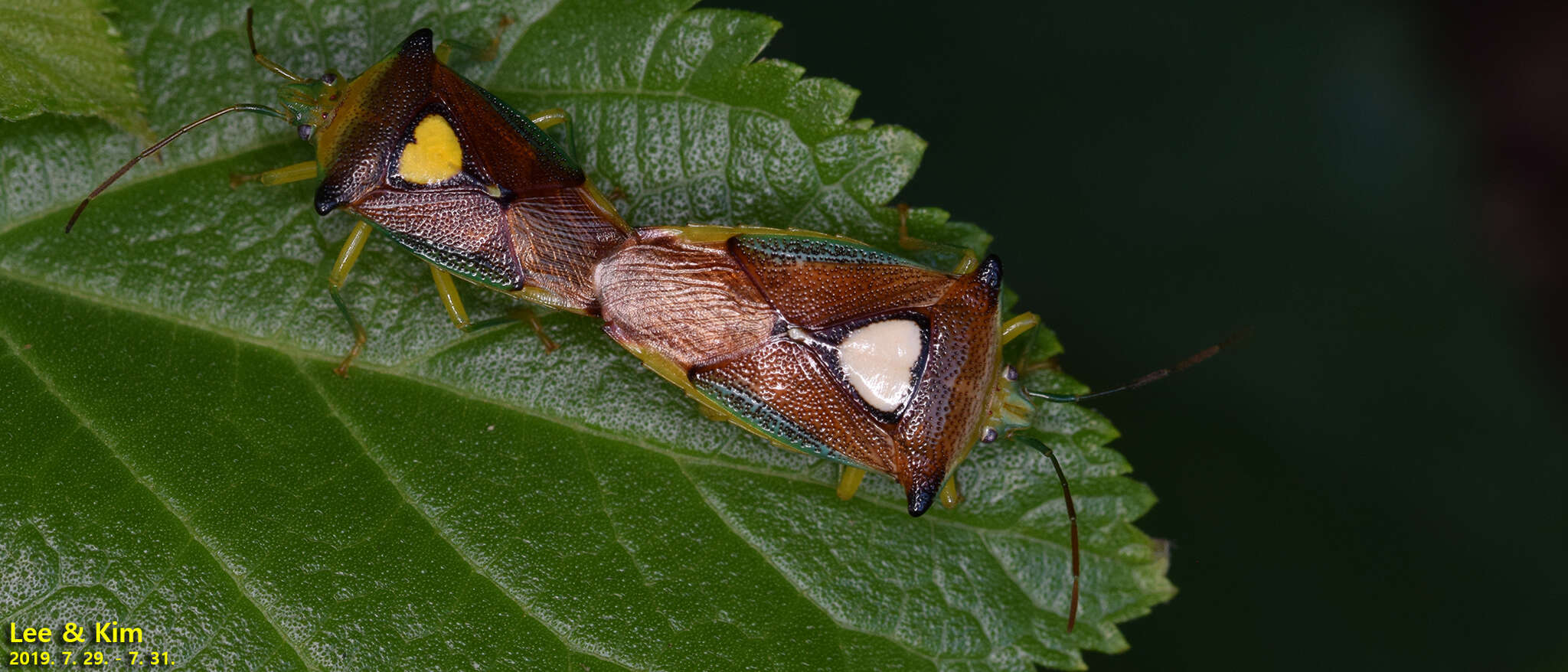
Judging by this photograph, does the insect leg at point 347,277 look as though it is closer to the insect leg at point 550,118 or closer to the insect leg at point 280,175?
the insect leg at point 280,175

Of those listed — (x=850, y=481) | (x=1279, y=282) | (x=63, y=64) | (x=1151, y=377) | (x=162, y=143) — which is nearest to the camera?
(x=63, y=64)

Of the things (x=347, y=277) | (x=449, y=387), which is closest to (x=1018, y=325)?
(x=449, y=387)

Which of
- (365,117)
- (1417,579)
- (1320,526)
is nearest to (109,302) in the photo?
(365,117)

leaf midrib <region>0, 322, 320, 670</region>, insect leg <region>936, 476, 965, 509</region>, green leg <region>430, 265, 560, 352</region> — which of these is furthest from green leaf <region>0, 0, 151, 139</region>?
insect leg <region>936, 476, 965, 509</region>

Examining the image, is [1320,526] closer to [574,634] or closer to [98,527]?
[574,634]

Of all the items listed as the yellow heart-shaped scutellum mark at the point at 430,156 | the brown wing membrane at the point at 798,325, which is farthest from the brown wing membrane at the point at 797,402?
the yellow heart-shaped scutellum mark at the point at 430,156

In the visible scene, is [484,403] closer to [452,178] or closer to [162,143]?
[452,178]
